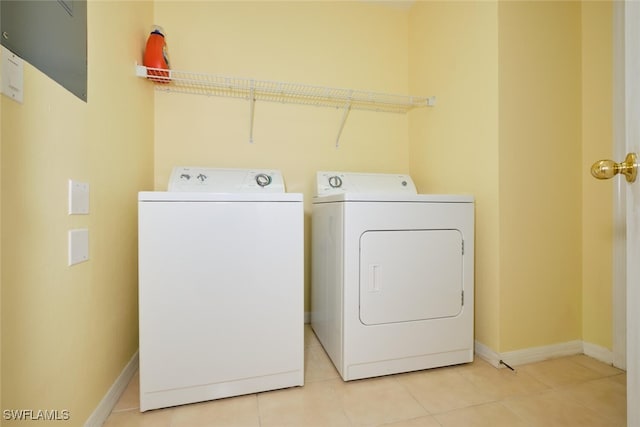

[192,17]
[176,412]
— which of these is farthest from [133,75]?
[176,412]

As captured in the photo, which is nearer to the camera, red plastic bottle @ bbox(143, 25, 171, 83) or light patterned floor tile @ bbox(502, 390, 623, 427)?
light patterned floor tile @ bbox(502, 390, 623, 427)

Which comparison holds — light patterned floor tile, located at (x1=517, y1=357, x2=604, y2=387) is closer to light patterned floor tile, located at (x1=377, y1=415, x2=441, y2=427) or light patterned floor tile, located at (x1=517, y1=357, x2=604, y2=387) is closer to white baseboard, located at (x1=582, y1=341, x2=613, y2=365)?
white baseboard, located at (x1=582, y1=341, x2=613, y2=365)

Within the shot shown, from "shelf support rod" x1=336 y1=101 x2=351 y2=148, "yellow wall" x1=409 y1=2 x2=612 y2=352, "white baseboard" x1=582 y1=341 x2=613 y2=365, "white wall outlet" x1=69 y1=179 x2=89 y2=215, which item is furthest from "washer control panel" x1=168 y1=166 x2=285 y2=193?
"white baseboard" x1=582 y1=341 x2=613 y2=365

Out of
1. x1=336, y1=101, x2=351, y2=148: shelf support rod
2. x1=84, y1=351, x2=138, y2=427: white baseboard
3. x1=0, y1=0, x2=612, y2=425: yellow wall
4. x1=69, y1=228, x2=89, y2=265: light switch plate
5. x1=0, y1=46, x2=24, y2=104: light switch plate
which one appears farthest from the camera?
x1=336, y1=101, x2=351, y2=148: shelf support rod

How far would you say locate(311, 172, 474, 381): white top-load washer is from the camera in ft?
4.49

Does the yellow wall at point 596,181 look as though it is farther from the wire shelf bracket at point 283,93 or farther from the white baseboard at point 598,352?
the wire shelf bracket at point 283,93

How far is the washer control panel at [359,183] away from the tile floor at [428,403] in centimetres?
108

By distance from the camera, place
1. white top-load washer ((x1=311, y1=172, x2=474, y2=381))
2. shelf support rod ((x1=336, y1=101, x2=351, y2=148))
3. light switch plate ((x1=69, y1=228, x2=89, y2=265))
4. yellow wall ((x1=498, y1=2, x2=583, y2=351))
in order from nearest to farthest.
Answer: light switch plate ((x1=69, y1=228, x2=89, y2=265))
white top-load washer ((x1=311, y1=172, x2=474, y2=381))
yellow wall ((x1=498, y1=2, x2=583, y2=351))
shelf support rod ((x1=336, y1=101, x2=351, y2=148))

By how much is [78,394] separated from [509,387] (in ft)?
5.96

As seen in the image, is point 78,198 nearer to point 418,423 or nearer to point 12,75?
point 12,75

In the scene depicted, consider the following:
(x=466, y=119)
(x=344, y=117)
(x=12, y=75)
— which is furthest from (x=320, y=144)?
(x=12, y=75)

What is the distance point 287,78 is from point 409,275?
5.36 ft

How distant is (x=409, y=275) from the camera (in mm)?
1445

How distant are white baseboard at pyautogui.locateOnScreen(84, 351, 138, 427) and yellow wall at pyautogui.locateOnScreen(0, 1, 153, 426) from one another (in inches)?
1.2
